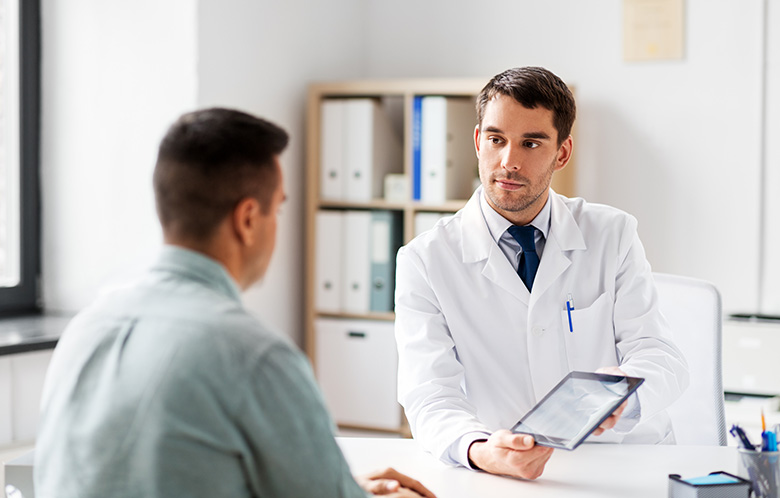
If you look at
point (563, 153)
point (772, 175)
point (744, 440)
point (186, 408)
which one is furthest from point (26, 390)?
point (772, 175)

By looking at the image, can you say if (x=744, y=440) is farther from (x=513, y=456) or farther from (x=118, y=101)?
(x=118, y=101)

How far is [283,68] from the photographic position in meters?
3.38

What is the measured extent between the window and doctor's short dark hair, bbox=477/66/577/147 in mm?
1832

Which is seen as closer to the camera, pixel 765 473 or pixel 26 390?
pixel 765 473

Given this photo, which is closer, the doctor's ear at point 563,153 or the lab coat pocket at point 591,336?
the lab coat pocket at point 591,336

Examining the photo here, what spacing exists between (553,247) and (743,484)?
2.43ft

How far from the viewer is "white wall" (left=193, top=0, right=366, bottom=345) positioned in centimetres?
303

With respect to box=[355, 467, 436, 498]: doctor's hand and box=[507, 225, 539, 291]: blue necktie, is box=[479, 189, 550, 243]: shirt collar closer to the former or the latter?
box=[507, 225, 539, 291]: blue necktie

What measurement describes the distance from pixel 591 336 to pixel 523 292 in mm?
176

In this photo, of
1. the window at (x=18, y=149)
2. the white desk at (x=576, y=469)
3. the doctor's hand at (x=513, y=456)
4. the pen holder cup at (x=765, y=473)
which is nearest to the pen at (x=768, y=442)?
the pen holder cup at (x=765, y=473)

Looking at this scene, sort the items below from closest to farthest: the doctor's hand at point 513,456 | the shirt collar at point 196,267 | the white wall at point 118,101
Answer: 1. the shirt collar at point 196,267
2. the doctor's hand at point 513,456
3. the white wall at point 118,101

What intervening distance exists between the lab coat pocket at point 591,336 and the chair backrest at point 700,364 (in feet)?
0.55

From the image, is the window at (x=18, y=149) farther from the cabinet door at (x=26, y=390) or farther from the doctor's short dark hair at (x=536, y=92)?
the doctor's short dark hair at (x=536, y=92)

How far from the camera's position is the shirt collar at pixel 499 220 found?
75.4 inches
